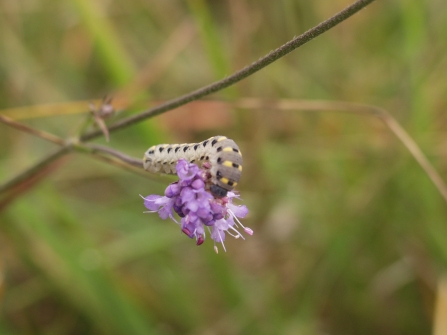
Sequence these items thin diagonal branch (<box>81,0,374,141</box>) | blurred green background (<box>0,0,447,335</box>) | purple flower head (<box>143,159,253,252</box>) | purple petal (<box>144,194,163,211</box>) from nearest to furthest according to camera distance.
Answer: thin diagonal branch (<box>81,0,374,141</box>) → purple flower head (<box>143,159,253,252</box>) → purple petal (<box>144,194,163,211</box>) → blurred green background (<box>0,0,447,335</box>)

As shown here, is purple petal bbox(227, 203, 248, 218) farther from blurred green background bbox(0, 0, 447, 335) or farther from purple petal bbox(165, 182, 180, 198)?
blurred green background bbox(0, 0, 447, 335)

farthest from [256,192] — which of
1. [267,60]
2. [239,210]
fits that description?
[267,60]

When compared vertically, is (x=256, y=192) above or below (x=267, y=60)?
above

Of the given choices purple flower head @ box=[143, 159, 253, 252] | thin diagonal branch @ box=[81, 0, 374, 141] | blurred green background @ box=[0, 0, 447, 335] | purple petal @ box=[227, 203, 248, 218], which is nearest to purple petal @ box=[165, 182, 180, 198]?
purple flower head @ box=[143, 159, 253, 252]

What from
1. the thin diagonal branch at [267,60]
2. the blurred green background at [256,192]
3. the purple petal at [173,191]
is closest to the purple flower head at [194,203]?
the purple petal at [173,191]

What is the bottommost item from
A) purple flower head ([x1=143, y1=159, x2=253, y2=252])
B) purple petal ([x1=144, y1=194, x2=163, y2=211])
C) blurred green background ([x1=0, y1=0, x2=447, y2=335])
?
purple flower head ([x1=143, y1=159, x2=253, y2=252])

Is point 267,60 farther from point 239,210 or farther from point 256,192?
point 256,192
